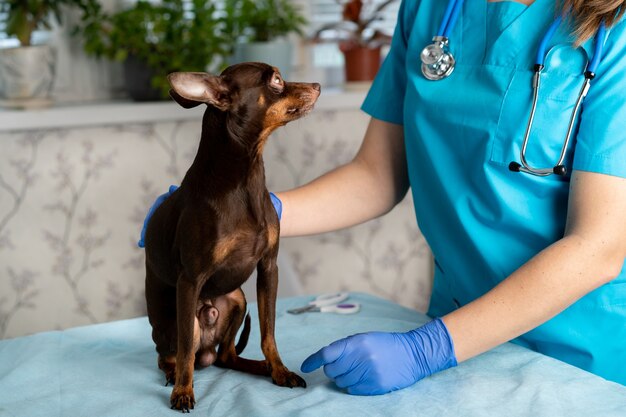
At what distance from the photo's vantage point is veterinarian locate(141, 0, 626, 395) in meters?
1.15

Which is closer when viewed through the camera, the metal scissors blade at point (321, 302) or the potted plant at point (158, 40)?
the metal scissors blade at point (321, 302)

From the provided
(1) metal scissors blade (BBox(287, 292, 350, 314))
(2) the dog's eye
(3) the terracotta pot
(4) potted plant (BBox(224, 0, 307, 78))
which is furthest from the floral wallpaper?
(2) the dog's eye

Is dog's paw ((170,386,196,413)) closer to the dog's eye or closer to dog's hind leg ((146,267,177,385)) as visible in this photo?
dog's hind leg ((146,267,177,385))

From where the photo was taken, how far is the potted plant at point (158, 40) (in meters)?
2.44

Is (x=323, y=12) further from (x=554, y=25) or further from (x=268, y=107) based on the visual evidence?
(x=268, y=107)

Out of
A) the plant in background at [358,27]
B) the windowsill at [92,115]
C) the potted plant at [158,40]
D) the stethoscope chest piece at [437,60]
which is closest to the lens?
the stethoscope chest piece at [437,60]

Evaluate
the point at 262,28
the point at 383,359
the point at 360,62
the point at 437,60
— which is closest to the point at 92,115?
the point at 262,28

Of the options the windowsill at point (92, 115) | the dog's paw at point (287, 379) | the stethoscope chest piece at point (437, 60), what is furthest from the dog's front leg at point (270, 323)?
the windowsill at point (92, 115)

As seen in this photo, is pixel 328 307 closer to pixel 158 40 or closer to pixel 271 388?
pixel 271 388

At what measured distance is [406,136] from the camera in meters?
1.46

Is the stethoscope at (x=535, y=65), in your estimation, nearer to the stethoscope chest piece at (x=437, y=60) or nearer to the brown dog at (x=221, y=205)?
the stethoscope chest piece at (x=437, y=60)

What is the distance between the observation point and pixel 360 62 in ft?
9.01

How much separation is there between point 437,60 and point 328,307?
1.74ft

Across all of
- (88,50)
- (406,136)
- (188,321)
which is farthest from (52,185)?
(188,321)
